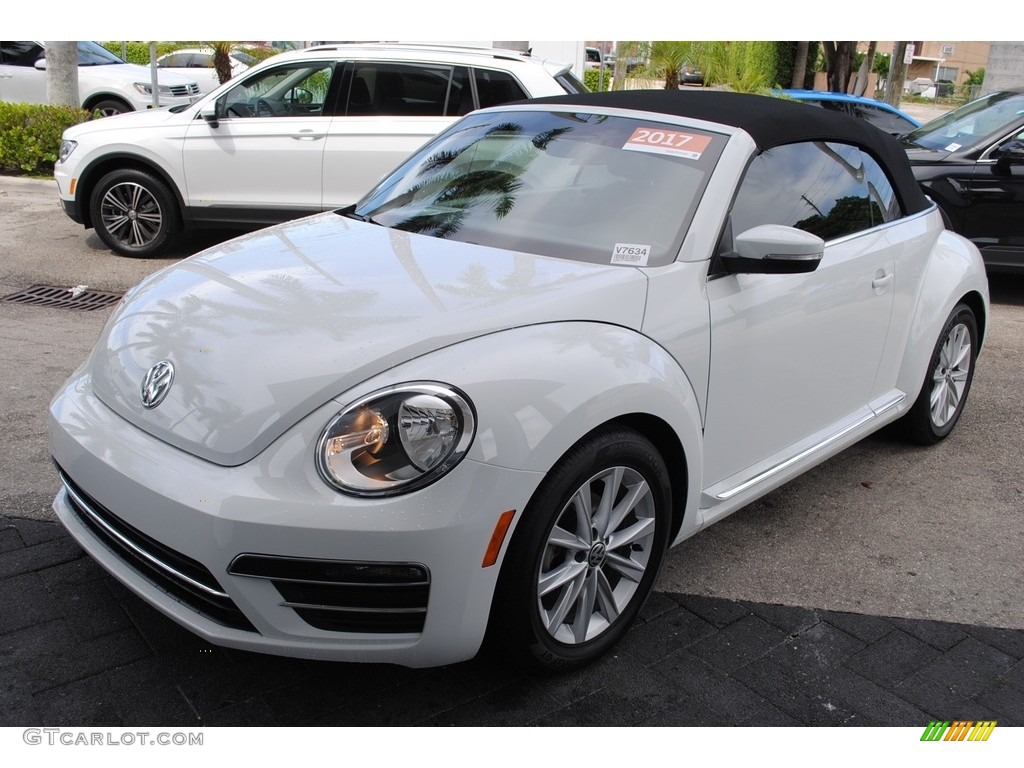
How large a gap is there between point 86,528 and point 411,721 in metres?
1.09

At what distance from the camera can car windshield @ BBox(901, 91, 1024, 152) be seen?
7.83m

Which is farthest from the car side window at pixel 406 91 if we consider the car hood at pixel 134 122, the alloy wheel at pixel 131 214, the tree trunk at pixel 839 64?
the tree trunk at pixel 839 64

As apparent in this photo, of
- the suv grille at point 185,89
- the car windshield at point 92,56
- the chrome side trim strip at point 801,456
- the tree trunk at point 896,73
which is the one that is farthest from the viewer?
the tree trunk at point 896,73

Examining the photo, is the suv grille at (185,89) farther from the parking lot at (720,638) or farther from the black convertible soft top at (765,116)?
→ the black convertible soft top at (765,116)

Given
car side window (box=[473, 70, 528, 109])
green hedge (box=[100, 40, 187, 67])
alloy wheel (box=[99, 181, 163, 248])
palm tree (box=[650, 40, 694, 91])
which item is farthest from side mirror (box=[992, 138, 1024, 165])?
green hedge (box=[100, 40, 187, 67])

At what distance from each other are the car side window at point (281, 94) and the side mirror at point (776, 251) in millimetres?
5518

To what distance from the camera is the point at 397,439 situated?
96.3 inches

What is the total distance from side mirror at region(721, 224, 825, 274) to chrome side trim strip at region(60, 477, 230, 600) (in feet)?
6.06

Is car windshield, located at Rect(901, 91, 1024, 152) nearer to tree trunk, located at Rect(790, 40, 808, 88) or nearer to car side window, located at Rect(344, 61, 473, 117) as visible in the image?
car side window, located at Rect(344, 61, 473, 117)

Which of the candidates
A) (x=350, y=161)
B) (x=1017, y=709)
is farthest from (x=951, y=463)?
(x=350, y=161)

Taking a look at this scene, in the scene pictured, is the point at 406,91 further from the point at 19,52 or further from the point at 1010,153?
the point at 19,52

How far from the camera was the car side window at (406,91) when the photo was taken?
25.7 feet

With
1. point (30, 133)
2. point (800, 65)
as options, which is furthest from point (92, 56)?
point (800, 65)

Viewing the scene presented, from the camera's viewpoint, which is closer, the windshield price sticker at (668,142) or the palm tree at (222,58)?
the windshield price sticker at (668,142)
